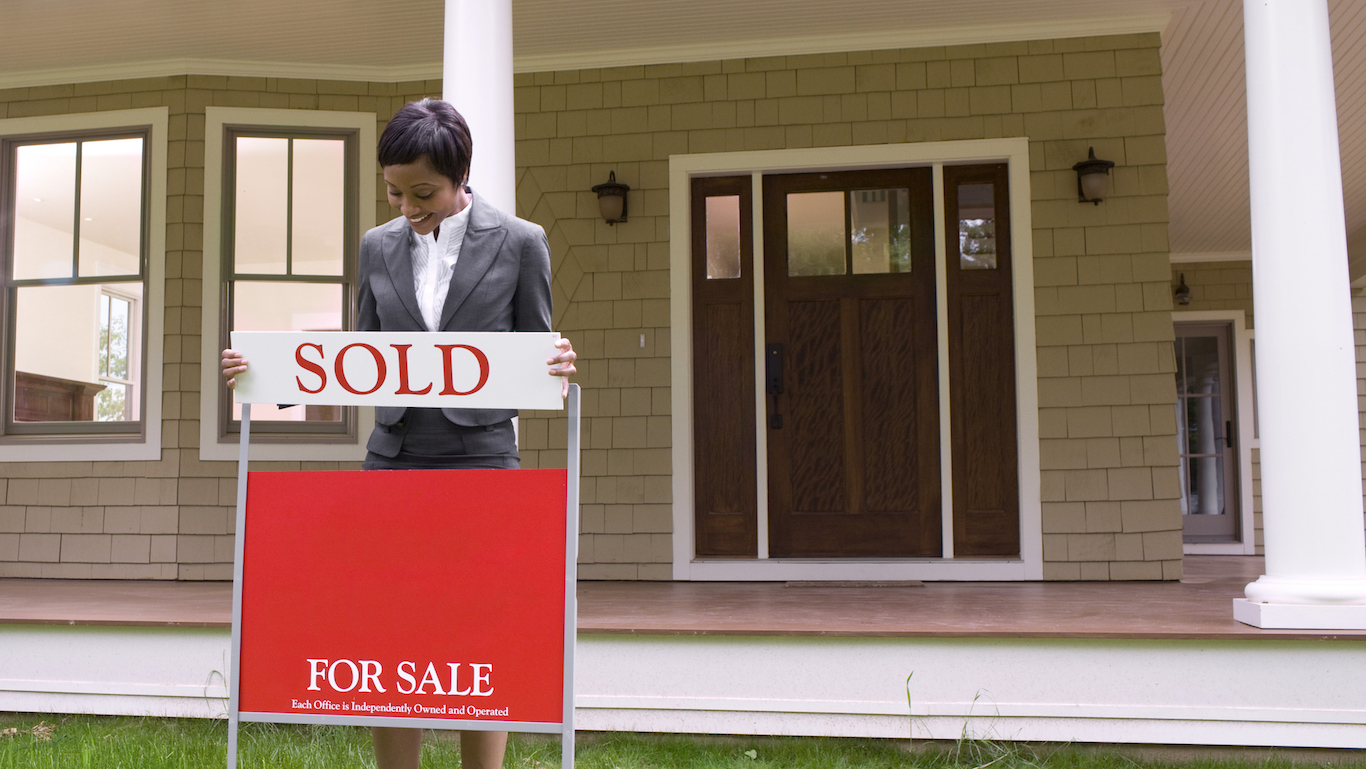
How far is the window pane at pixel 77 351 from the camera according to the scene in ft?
16.2

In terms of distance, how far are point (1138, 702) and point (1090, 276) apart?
2432 millimetres

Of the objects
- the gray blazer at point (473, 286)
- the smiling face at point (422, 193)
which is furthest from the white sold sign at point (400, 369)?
the smiling face at point (422, 193)

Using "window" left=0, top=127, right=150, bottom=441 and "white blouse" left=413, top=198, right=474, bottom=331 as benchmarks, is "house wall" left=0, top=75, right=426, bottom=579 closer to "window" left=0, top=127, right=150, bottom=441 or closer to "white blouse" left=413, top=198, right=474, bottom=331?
"window" left=0, top=127, right=150, bottom=441

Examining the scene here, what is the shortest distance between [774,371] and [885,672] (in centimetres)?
219

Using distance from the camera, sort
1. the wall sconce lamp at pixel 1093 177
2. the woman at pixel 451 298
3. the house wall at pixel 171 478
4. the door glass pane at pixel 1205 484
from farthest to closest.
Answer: the door glass pane at pixel 1205 484
the house wall at pixel 171 478
the wall sconce lamp at pixel 1093 177
the woman at pixel 451 298

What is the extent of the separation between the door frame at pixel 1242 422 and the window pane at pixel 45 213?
25.9 feet

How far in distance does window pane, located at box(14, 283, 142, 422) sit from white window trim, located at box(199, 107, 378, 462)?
434mm

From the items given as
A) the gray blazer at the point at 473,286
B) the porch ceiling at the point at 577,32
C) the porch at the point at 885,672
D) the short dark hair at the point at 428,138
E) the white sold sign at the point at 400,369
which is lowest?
the porch at the point at 885,672

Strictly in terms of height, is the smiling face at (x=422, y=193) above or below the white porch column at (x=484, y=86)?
below

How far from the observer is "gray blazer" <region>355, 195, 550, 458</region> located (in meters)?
1.60

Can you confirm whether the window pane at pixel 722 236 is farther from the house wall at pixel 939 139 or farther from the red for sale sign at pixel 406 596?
the red for sale sign at pixel 406 596

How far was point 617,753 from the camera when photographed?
107 inches

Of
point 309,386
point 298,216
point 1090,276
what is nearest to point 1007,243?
point 1090,276

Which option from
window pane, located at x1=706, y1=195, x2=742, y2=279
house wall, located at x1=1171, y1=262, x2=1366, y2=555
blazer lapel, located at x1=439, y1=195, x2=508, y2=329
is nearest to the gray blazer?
blazer lapel, located at x1=439, y1=195, x2=508, y2=329
